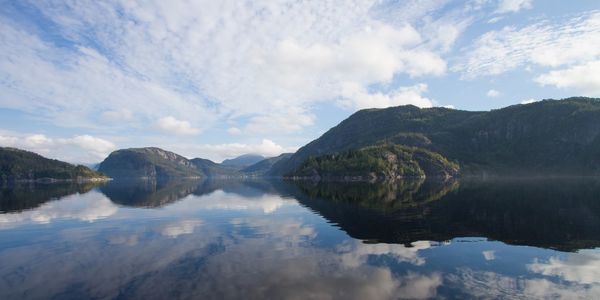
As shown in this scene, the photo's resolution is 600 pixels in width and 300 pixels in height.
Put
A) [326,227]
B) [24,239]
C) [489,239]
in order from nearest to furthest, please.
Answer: [489,239] → [24,239] → [326,227]

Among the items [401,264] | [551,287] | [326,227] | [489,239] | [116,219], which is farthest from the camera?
[116,219]

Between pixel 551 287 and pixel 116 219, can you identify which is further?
pixel 116 219

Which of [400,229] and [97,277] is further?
[400,229]

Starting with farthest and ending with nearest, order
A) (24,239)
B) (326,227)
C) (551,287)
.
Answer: (326,227), (24,239), (551,287)

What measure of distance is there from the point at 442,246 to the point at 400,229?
38.0 ft

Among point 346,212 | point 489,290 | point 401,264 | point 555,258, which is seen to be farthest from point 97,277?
point 346,212

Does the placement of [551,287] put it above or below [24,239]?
below

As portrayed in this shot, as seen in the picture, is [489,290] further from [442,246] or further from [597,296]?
[442,246]

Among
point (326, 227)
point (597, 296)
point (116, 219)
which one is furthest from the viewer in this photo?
point (116, 219)

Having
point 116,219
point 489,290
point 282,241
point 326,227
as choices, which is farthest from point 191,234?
point 489,290

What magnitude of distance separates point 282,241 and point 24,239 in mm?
38044

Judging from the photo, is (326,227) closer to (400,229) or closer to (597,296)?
(400,229)

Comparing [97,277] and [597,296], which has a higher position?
[97,277]

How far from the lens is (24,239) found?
51.0m
